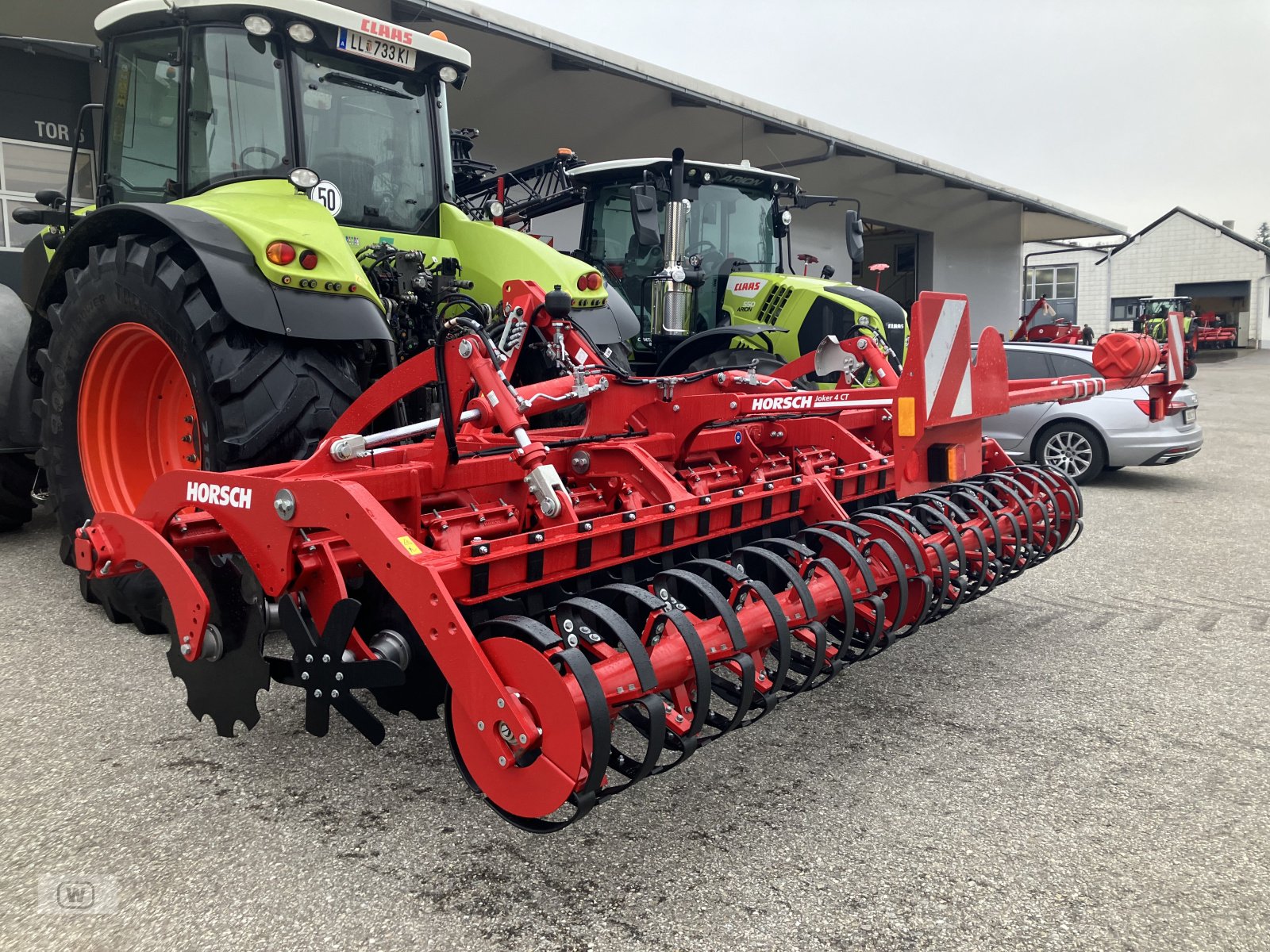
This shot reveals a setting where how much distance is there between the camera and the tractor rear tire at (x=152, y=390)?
3.09 metres

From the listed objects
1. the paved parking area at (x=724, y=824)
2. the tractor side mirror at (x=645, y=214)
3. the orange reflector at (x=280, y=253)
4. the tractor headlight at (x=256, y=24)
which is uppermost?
the tractor headlight at (x=256, y=24)

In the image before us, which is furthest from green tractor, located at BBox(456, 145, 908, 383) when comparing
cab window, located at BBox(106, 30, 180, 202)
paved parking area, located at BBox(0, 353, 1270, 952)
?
paved parking area, located at BBox(0, 353, 1270, 952)

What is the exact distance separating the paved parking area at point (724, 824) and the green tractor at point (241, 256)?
3.06 feet

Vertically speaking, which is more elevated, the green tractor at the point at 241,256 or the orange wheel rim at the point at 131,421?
the green tractor at the point at 241,256

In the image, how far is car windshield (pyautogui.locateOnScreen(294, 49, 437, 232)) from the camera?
12.8 ft

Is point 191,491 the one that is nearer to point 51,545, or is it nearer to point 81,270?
point 81,270

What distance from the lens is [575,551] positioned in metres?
2.50

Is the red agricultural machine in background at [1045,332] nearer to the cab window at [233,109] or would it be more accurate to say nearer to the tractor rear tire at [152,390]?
the cab window at [233,109]

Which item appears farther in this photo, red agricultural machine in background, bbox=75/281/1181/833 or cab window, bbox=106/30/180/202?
cab window, bbox=106/30/180/202

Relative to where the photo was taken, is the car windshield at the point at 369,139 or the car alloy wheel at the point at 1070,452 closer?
the car windshield at the point at 369,139

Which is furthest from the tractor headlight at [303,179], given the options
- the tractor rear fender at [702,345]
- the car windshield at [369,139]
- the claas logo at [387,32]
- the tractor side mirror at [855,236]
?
the tractor side mirror at [855,236]

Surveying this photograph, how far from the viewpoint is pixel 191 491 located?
8.53ft

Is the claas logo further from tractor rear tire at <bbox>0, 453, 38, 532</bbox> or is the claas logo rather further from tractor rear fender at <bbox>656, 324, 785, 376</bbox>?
tractor rear tire at <bbox>0, 453, 38, 532</bbox>

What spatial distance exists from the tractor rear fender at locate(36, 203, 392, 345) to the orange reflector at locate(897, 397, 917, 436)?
1801 millimetres
